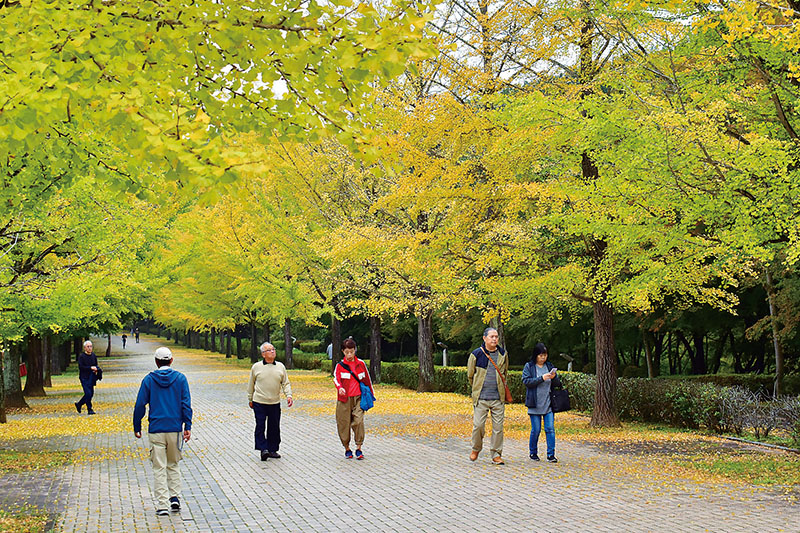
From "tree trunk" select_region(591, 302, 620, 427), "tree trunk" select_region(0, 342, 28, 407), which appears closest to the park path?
"tree trunk" select_region(591, 302, 620, 427)

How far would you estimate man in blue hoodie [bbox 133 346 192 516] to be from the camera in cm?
819

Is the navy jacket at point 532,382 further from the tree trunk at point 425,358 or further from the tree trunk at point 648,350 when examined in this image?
the tree trunk at point 648,350

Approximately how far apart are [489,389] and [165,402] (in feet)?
14.8

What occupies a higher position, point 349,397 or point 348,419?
point 349,397

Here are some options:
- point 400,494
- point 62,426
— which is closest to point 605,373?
point 400,494

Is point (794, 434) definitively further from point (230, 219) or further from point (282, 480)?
point (230, 219)

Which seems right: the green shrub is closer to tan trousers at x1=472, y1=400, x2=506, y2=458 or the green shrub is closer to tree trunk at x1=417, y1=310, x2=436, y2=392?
tree trunk at x1=417, y1=310, x2=436, y2=392

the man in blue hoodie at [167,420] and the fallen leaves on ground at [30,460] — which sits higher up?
the man in blue hoodie at [167,420]

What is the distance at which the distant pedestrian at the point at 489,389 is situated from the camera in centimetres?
1089

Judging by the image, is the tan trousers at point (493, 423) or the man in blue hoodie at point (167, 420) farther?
the tan trousers at point (493, 423)

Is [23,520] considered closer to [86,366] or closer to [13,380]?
[86,366]

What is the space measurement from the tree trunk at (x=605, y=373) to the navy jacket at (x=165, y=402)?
29.8 feet

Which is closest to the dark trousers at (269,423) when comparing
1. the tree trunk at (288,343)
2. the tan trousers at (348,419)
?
the tan trousers at (348,419)

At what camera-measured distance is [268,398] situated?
11891 mm
